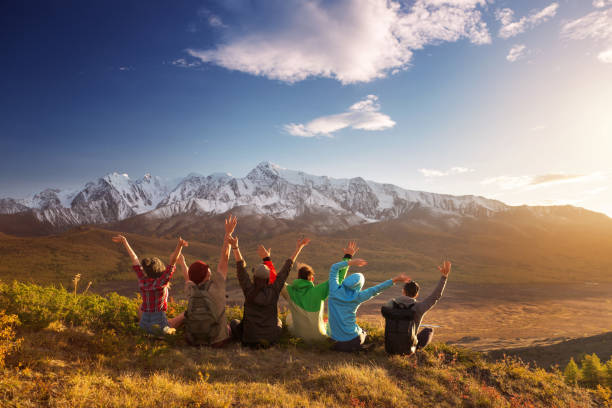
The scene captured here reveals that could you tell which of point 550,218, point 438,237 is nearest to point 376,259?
point 438,237

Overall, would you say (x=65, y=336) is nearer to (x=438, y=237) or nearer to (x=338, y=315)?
(x=338, y=315)

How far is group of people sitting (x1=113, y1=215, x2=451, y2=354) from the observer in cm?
533

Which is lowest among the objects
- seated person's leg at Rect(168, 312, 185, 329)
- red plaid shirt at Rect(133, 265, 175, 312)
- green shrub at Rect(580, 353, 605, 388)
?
green shrub at Rect(580, 353, 605, 388)

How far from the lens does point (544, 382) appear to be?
6617 millimetres

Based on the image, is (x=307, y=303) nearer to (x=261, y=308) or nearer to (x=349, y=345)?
(x=261, y=308)

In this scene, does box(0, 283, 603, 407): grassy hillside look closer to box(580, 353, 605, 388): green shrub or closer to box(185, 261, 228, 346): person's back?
box(185, 261, 228, 346): person's back

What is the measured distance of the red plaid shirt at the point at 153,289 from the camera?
5.31 metres

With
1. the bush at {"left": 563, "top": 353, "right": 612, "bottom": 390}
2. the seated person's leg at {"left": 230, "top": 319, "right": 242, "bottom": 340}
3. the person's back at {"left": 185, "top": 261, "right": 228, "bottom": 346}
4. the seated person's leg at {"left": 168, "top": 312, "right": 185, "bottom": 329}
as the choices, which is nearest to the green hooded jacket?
the seated person's leg at {"left": 230, "top": 319, "right": 242, "bottom": 340}

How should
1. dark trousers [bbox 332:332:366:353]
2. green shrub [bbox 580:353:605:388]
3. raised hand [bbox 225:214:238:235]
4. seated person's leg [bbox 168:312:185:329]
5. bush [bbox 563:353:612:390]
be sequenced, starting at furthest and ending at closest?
green shrub [bbox 580:353:605:388] → bush [bbox 563:353:612:390] → dark trousers [bbox 332:332:366:353] → seated person's leg [bbox 168:312:185:329] → raised hand [bbox 225:214:238:235]

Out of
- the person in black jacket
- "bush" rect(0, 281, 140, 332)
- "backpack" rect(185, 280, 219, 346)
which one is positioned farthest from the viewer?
the person in black jacket

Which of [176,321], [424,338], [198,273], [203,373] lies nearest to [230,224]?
[198,273]

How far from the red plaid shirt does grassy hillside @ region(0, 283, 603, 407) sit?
23.7 inches

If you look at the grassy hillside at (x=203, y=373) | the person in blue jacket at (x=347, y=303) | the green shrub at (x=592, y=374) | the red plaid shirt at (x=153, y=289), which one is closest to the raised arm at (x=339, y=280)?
the person in blue jacket at (x=347, y=303)

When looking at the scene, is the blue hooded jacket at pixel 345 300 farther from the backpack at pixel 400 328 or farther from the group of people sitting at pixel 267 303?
the backpack at pixel 400 328
